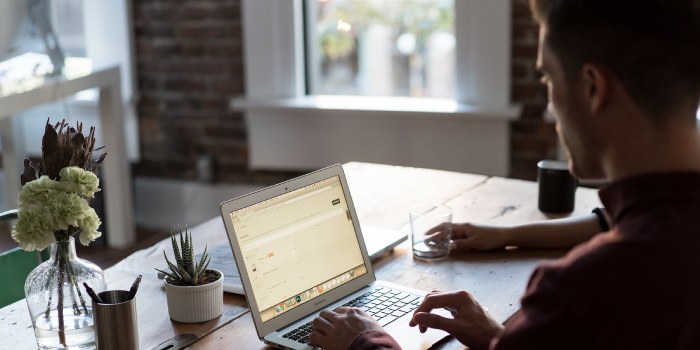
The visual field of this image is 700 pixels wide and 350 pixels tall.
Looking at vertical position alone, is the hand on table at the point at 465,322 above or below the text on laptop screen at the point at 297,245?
below

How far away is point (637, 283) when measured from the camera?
Result: 3.45 ft

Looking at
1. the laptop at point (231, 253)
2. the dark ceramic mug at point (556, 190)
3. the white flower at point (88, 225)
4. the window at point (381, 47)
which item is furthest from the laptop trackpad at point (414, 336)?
the window at point (381, 47)

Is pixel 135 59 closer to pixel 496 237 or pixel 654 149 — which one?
pixel 496 237

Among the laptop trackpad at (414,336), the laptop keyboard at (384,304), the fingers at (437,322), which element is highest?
the fingers at (437,322)

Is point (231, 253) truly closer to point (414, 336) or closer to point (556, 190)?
point (414, 336)

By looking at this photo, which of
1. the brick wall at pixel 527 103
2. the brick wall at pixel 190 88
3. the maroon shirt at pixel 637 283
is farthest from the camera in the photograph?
the brick wall at pixel 190 88

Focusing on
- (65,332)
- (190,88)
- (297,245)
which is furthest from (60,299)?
(190,88)

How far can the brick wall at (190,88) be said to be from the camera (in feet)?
13.2

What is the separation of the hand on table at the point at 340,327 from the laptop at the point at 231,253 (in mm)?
283

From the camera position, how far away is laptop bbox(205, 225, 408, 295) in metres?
1.78

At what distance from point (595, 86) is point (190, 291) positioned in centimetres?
83

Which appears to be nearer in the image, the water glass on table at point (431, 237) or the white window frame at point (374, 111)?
the water glass on table at point (431, 237)

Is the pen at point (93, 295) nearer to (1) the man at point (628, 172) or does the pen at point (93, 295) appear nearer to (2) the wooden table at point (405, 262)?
(2) the wooden table at point (405, 262)

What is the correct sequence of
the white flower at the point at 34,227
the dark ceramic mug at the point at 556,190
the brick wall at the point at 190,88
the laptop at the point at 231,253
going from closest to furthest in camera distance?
the white flower at the point at 34,227
the laptop at the point at 231,253
the dark ceramic mug at the point at 556,190
the brick wall at the point at 190,88
